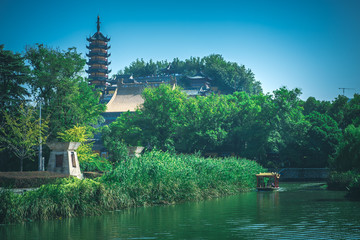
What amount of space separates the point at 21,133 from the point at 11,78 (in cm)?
516

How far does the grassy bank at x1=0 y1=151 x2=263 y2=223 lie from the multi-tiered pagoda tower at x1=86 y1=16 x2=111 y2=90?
5799 centimetres

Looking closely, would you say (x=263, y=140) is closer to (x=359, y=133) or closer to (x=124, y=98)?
(x=359, y=133)

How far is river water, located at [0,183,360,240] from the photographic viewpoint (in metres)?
14.5

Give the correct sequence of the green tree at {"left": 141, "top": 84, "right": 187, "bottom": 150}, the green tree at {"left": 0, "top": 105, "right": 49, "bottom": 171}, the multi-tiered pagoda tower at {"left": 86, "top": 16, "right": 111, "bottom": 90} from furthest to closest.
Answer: the multi-tiered pagoda tower at {"left": 86, "top": 16, "right": 111, "bottom": 90} → the green tree at {"left": 141, "top": 84, "right": 187, "bottom": 150} → the green tree at {"left": 0, "top": 105, "right": 49, "bottom": 171}

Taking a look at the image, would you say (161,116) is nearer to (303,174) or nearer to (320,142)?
(303,174)

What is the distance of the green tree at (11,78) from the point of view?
34.3 meters

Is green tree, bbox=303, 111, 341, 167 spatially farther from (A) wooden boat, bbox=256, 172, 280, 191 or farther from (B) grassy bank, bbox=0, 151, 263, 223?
(B) grassy bank, bbox=0, 151, 263, 223

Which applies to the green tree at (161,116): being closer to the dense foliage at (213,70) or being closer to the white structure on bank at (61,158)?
the white structure on bank at (61,158)

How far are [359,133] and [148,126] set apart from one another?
70.8 feet

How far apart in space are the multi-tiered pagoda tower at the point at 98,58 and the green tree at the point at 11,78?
5019 cm

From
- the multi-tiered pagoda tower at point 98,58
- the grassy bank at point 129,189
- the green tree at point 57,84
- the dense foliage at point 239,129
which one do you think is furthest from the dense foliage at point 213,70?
the grassy bank at point 129,189

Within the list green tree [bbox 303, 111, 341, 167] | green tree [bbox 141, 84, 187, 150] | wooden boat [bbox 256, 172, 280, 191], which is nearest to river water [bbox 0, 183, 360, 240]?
wooden boat [bbox 256, 172, 280, 191]

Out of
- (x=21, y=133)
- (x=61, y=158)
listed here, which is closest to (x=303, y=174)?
(x=61, y=158)

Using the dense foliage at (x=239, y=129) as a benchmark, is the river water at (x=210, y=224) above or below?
below
